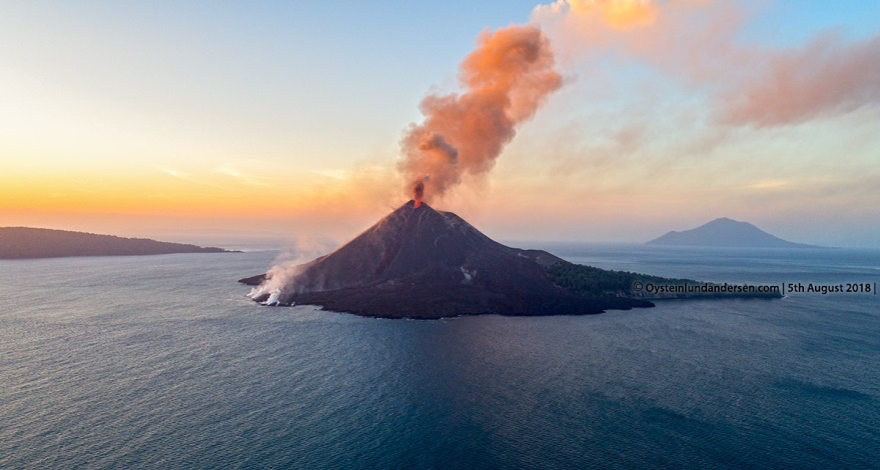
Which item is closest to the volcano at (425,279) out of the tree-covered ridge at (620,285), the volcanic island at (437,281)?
the volcanic island at (437,281)

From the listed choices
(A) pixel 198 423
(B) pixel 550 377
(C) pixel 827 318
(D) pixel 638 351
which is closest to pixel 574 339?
(D) pixel 638 351

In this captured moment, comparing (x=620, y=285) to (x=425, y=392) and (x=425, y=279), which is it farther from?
(x=425, y=392)

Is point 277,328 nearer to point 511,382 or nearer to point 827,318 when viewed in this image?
point 511,382

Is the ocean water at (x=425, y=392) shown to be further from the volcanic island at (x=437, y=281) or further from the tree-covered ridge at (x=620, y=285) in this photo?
the tree-covered ridge at (x=620, y=285)

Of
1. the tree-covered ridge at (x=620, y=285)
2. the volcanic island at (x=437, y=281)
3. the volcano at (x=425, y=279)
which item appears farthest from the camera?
the tree-covered ridge at (x=620, y=285)

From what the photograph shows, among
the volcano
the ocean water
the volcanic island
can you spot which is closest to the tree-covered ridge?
the volcanic island

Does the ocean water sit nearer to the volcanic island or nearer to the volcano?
the volcanic island
